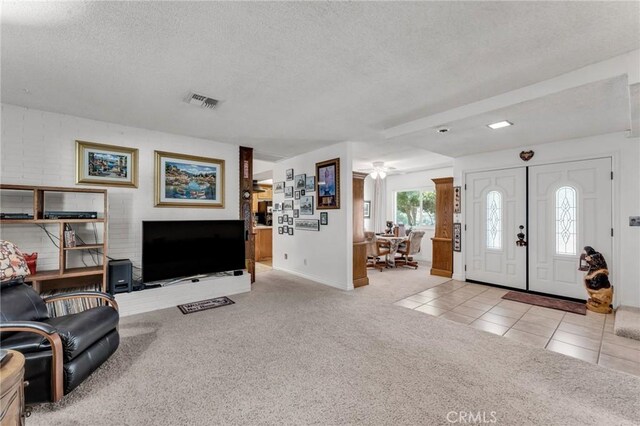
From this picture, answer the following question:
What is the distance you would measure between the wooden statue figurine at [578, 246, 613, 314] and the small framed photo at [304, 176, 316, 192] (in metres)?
4.45

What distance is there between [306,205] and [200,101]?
3078mm

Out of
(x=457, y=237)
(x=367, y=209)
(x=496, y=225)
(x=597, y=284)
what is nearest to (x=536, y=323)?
(x=597, y=284)

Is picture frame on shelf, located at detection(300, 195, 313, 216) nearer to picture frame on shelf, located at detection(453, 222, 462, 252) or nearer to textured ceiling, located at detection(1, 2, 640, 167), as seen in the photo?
textured ceiling, located at detection(1, 2, 640, 167)

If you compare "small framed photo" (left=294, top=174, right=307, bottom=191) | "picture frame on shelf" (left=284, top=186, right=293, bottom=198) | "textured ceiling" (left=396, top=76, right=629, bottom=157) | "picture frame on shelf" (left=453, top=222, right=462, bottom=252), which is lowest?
"picture frame on shelf" (left=453, top=222, right=462, bottom=252)

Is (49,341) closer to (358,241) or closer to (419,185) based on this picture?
(358,241)

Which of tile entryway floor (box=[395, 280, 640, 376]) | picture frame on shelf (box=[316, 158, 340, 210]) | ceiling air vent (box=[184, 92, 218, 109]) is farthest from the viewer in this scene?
picture frame on shelf (box=[316, 158, 340, 210])

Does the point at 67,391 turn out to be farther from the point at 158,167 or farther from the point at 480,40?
the point at 480,40

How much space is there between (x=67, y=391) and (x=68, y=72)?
273cm

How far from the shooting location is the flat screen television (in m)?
4.00

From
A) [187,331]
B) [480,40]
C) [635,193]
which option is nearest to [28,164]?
[187,331]

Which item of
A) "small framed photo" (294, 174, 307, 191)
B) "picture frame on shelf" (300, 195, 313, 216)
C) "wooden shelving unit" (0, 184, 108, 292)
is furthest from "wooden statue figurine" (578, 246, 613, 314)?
"wooden shelving unit" (0, 184, 108, 292)

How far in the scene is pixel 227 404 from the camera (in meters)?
1.98

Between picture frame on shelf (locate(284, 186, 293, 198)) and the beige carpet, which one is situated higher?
picture frame on shelf (locate(284, 186, 293, 198))

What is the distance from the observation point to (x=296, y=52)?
2.26m
